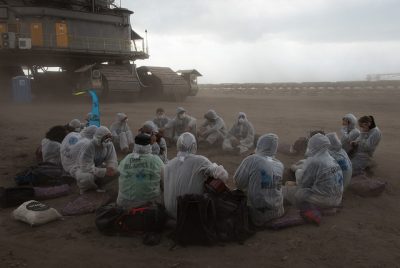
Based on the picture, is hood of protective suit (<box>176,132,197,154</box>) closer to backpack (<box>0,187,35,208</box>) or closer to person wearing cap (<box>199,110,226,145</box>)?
backpack (<box>0,187,35,208</box>)

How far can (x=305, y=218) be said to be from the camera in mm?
5930

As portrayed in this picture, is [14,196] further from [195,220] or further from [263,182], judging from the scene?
[263,182]

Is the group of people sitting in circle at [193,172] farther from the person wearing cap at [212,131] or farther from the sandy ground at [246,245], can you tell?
the person wearing cap at [212,131]

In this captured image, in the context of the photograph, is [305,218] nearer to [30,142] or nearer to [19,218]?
[19,218]

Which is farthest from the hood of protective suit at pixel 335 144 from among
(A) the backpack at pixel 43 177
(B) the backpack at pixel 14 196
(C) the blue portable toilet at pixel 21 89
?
(C) the blue portable toilet at pixel 21 89

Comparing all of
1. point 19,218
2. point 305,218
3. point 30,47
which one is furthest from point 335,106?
point 19,218

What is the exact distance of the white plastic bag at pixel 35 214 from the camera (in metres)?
5.87

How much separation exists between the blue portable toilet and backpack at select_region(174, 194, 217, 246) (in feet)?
62.1

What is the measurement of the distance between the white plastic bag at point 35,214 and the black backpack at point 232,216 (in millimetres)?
2394

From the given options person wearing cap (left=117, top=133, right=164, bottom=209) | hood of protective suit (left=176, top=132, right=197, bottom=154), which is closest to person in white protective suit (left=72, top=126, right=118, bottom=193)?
person wearing cap (left=117, top=133, right=164, bottom=209)

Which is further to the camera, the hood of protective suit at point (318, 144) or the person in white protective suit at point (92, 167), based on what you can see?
the person in white protective suit at point (92, 167)

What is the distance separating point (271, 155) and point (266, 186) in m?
0.45

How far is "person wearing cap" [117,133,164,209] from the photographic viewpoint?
582 centimetres

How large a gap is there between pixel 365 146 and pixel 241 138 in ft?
11.9
